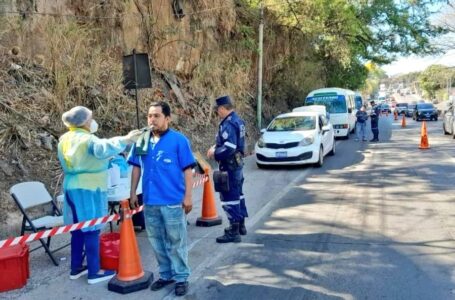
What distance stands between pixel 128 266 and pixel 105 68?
28.7 ft

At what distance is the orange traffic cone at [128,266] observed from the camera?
4535mm

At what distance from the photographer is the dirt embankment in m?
8.84

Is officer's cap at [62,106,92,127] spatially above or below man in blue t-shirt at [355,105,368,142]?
above

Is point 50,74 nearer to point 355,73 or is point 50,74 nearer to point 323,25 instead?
point 323,25

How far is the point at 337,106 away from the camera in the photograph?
2250 centimetres

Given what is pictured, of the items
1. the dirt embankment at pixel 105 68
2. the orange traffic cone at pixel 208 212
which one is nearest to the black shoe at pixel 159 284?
the orange traffic cone at pixel 208 212

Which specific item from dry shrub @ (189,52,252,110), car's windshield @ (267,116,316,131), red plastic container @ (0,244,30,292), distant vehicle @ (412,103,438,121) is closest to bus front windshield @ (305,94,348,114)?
dry shrub @ (189,52,252,110)

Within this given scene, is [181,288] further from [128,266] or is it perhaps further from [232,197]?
[232,197]

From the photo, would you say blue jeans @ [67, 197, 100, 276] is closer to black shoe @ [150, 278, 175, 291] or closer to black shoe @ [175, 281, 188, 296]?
black shoe @ [150, 278, 175, 291]

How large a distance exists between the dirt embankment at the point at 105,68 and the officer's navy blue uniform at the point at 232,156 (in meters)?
3.35

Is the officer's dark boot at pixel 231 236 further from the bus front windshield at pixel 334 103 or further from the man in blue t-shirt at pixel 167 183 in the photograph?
the bus front windshield at pixel 334 103

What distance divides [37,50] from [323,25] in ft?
46.3

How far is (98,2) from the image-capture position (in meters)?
13.3

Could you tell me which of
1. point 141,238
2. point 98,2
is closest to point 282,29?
point 98,2
